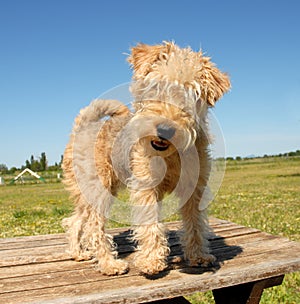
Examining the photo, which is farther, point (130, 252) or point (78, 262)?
point (130, 252)

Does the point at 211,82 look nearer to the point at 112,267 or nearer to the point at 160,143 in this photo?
the point at 160,143

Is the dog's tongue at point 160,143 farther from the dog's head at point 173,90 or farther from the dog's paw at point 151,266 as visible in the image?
the dog's paw at point 151,266

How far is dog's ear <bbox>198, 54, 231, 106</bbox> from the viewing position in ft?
11.3

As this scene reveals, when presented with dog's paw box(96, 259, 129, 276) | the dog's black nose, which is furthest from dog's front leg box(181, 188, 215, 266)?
→ the dog's black nose

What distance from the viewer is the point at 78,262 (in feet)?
13.8

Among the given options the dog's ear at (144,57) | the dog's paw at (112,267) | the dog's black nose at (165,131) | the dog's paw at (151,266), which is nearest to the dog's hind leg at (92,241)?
the dog's paw at (112,267)

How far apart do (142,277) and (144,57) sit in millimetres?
1907

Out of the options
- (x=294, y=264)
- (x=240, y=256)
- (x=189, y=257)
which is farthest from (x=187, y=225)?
(x=294, y=264)

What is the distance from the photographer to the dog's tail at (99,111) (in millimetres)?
4030

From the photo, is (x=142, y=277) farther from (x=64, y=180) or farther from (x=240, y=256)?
(x=64, y=180)

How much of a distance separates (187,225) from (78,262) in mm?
1168

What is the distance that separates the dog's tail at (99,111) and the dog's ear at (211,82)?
0.80 metres

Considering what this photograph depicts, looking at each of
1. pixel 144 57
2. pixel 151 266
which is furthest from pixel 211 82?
pixel 151 266

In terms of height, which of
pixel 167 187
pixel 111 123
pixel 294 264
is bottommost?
pixel 294 264
